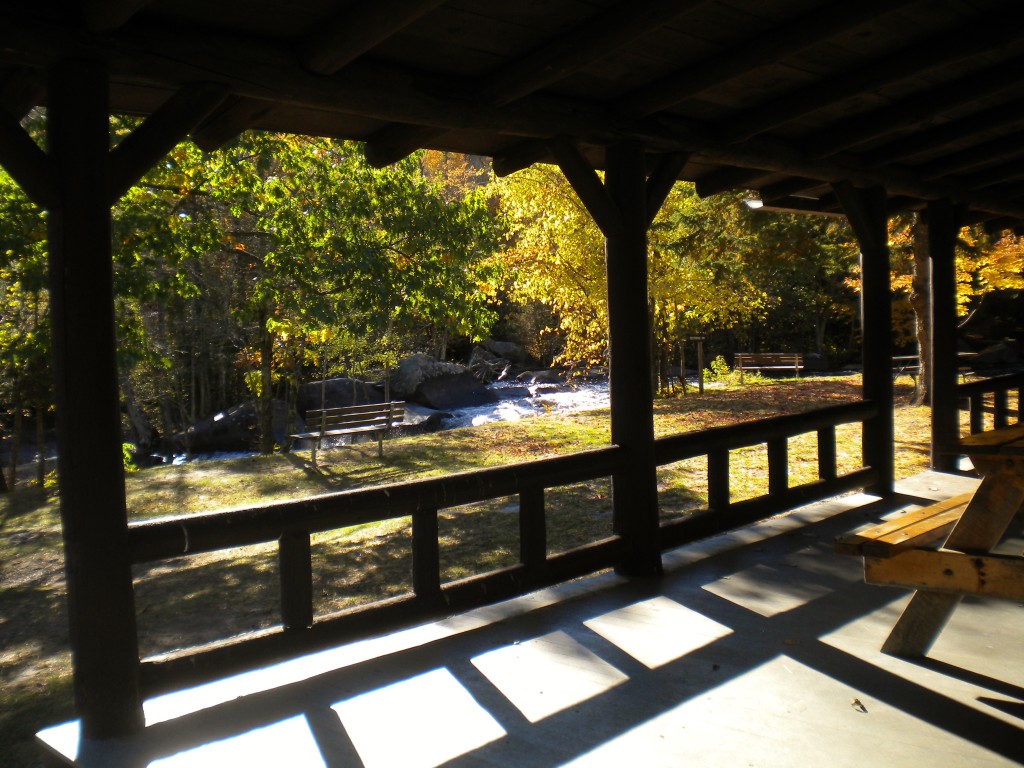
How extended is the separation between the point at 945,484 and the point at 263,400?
11137 mm

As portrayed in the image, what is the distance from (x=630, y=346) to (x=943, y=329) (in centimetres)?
469

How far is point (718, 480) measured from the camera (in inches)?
217

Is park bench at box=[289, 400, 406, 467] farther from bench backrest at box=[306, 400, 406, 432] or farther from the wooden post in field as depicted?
the wooden post in field

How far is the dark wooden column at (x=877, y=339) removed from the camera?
22.1 feet

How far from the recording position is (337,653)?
3.86m

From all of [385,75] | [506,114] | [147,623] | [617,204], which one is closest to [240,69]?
[385,75]

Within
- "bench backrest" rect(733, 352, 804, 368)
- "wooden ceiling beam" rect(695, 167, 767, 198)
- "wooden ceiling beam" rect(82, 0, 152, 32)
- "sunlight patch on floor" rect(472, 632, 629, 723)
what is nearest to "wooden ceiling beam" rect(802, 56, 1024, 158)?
"wooden ceiling beam" rect(695, 167, 767, 198)

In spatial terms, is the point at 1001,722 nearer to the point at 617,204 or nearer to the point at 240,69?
the point at 617,204

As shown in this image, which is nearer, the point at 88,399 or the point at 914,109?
the point at 88,399

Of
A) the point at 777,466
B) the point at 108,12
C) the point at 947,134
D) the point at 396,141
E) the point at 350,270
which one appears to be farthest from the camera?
the point at 350,270

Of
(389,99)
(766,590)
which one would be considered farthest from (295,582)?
(766,590)

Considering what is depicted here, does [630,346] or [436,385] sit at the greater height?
[630,346]

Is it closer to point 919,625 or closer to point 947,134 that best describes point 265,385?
point 947,134

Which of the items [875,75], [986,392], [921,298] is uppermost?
[875,75]
